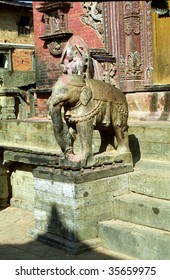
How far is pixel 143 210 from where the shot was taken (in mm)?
5965

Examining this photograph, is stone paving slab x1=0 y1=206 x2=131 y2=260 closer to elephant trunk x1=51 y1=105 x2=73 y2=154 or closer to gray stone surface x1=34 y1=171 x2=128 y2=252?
gray stone surface x1=34 y1=171 x2=128 y2=252

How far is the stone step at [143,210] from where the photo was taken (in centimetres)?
570

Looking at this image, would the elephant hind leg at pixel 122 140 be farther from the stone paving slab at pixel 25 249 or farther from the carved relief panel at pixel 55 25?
the carved relief panel at pixel 55 25

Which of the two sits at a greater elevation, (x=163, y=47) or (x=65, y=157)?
(x=163, y=47)

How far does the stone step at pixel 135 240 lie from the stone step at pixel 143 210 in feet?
0.26

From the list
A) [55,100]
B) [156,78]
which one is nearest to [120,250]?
[55,100]

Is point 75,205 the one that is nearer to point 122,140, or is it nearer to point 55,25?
point 122,140

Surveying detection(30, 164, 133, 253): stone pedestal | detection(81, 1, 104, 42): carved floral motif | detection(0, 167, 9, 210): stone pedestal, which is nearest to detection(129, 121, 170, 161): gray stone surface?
detection(30, 164, 133, 253): stone pedestal

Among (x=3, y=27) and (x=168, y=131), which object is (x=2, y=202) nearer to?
(x=168, y=131)

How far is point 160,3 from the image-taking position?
323 centimetres

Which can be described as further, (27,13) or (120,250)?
(27,13)

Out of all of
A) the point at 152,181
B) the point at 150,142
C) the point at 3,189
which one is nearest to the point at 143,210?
the point at 152,181

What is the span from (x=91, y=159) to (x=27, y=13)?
29961 mm

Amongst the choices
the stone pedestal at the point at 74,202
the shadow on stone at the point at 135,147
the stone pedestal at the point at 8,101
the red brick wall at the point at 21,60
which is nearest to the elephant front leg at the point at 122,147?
the stone pedestal at the point at 74,202
